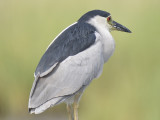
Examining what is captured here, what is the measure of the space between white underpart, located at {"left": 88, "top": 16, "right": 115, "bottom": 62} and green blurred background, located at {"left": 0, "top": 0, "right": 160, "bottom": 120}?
706mm

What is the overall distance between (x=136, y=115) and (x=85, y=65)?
97 cm

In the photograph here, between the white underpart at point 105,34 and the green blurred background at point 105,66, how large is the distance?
71 centimetres

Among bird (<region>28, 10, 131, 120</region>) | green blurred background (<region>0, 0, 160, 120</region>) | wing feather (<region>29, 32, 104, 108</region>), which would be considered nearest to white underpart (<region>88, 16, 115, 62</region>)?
bird (<region>28, 10, 131, 120</region>)

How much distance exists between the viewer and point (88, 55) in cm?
479

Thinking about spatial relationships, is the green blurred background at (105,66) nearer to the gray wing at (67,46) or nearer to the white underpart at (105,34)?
the white underpart at (105,34)

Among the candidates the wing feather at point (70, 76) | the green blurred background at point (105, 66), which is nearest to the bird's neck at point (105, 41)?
the wing feather at point (70, 76)

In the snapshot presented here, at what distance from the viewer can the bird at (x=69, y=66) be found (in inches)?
178

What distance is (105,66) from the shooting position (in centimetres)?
625

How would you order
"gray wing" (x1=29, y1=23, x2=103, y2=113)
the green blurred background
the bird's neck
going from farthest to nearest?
the green blurred background < the bird's neck < "gray wing" (x1=29, y1=23, x2=103, y2=113)

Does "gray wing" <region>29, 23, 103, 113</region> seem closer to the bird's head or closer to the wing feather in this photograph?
the wing feather

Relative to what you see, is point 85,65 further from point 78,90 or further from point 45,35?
point 45,35

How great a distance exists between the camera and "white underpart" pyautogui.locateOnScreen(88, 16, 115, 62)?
16.4 ft

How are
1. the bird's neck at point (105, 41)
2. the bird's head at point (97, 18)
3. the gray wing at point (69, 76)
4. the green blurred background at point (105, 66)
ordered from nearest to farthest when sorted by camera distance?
the gray wing at point (69, 76)
the bird's neck at point (105, 41)
the bird's head at point (97, 18)
the green blurred background at point (105, 66)

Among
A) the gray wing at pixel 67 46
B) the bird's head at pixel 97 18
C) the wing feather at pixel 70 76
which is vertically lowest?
the wing feather at pixel 70 76
